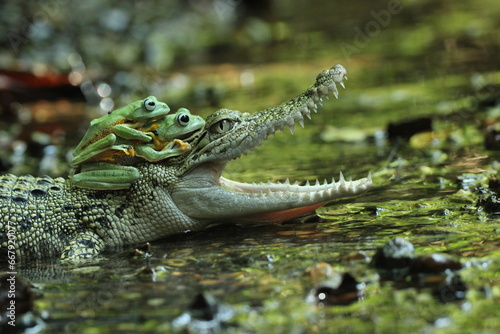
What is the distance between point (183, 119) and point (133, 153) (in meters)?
0.52

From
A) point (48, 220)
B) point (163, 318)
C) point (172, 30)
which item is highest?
point (172, 30)

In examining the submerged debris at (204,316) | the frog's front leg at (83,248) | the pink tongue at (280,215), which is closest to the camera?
the submerged debris at (204,316)

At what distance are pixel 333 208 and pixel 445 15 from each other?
1552 cm

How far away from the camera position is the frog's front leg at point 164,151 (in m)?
5.97

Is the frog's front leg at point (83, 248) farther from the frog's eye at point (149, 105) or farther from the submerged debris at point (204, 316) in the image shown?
the submerged debris at point (204, 316)

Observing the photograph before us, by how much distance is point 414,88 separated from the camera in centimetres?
1211

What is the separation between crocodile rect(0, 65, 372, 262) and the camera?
Result: 5.89 meters

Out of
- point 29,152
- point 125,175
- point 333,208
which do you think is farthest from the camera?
point 29,152

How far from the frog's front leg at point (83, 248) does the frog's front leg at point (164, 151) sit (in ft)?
2.58

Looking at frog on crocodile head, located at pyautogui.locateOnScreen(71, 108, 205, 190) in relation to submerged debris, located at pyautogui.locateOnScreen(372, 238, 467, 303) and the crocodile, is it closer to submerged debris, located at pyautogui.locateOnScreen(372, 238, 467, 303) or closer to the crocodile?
the crocodile

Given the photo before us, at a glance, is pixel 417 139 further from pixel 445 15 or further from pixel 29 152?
pixel 445 15

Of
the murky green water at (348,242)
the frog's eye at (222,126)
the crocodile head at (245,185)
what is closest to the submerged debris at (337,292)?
the murky green water at (348,242)

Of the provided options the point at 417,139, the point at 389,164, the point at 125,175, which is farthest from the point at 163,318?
the point at 417,139

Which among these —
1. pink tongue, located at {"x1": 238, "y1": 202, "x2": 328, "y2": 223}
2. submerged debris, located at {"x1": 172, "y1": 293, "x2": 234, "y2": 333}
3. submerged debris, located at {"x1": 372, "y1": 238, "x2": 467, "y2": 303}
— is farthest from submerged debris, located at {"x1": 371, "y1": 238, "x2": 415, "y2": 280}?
pink tongue, located at {"x1": 238, "y1": 202, "x2": 328, "y2": 223}
